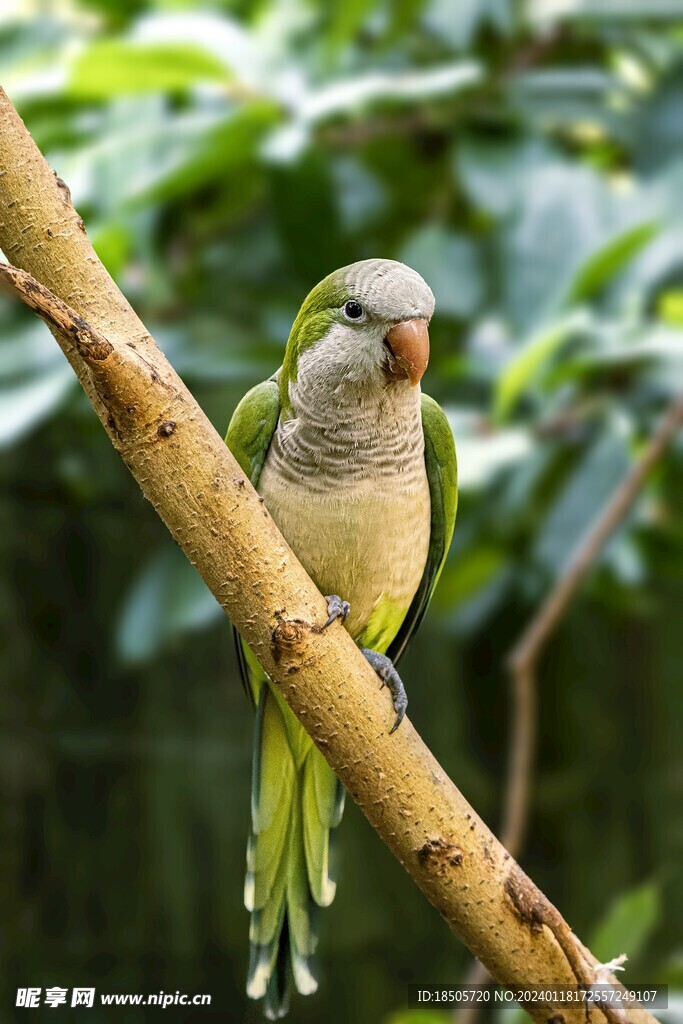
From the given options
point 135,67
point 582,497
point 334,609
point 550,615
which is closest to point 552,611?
point 550,615

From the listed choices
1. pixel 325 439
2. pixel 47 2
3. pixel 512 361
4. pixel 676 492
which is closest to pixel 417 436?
pixel 325 439

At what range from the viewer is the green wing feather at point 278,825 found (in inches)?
18.8

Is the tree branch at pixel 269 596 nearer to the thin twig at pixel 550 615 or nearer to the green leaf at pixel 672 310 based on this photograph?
the thin twig at pixel 550 615

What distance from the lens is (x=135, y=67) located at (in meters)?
0.79

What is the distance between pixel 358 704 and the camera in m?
0.42

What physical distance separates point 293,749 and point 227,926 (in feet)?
2.71

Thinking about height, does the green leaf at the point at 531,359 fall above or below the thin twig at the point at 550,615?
above

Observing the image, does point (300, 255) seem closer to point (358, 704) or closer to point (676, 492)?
point (676, 492)

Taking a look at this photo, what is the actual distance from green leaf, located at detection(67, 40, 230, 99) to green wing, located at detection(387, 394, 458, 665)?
1.38 ft

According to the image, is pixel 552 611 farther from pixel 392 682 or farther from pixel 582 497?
pixel 392 682

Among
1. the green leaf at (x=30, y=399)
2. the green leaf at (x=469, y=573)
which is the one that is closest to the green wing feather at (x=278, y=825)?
the green leaf at (x=30, y=399)

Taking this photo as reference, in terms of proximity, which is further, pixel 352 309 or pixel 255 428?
pixel 255 428

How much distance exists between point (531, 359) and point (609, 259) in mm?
99

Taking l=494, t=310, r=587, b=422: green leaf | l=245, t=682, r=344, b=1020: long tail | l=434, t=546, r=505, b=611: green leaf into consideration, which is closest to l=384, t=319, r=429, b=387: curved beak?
l=245, t=682, r=344, b=1020: long tail
